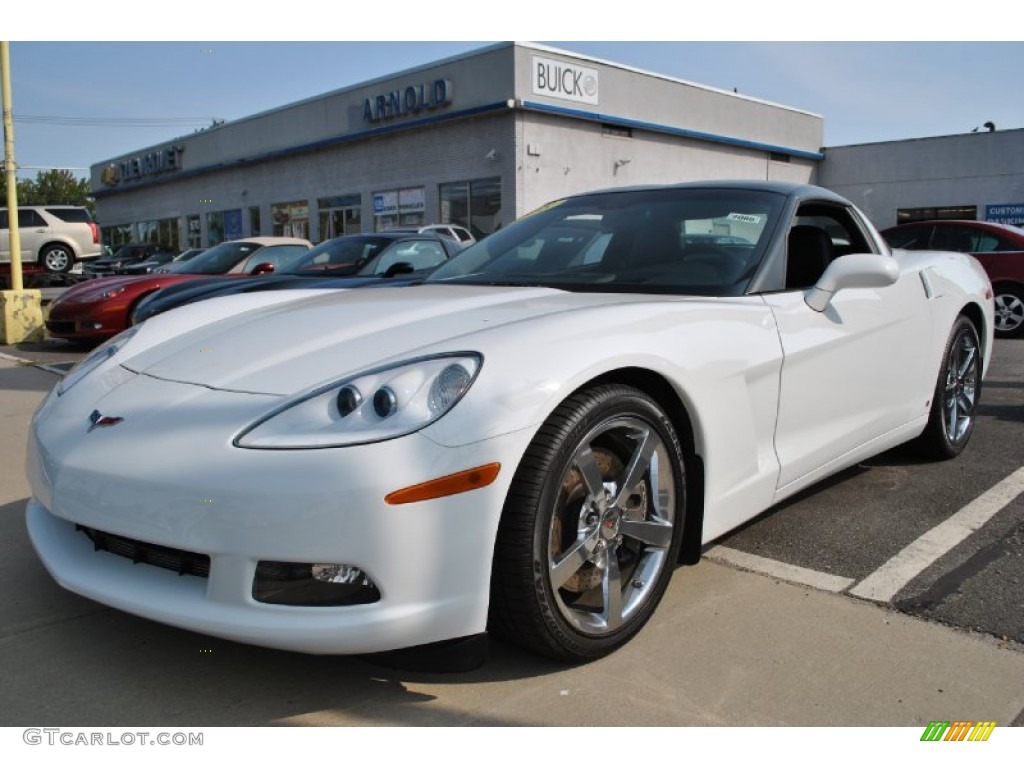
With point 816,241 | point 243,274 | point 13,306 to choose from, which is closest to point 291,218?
point 13,306

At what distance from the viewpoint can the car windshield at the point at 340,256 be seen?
8445 millimetres

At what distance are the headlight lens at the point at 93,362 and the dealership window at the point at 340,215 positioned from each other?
23631mm

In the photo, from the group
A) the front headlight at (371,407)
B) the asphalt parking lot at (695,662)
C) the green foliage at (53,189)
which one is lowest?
the asphalt parking lot at (695,662)

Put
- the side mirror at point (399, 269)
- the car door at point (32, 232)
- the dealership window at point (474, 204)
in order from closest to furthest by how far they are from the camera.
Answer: the side mirror at point (399, 269) → the dealership window at point (474, 204) → the car door at point (32, 232)

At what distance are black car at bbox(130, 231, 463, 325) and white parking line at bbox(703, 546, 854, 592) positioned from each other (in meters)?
4.90

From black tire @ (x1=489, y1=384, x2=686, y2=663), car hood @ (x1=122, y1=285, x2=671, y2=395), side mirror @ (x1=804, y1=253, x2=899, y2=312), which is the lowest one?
black tire @ (x1=489, y1=384, x2=686, y2=663)

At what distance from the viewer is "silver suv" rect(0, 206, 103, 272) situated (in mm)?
22344

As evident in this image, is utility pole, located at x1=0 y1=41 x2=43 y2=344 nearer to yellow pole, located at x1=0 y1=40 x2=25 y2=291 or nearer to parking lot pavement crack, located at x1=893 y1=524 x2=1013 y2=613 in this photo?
yellow pole, located at x1=0 y1=40 x2=25 y2=291

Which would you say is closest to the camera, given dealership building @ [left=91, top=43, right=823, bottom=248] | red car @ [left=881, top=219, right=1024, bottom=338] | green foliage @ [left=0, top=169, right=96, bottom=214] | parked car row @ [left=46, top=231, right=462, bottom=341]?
parked car row @ [left=46, top=231, right=462, bottom=341]

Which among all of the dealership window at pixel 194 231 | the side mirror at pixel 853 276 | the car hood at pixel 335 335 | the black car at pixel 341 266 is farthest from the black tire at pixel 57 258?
the side mirror at pixel 853 276

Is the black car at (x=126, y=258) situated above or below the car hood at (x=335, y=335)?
above

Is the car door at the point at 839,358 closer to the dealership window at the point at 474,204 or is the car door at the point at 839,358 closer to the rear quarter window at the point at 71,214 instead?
the dealership window at the point at 474,204

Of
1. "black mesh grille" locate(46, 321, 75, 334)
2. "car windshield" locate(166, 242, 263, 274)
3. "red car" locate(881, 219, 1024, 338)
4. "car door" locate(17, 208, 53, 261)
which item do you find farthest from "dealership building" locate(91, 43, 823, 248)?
"black mesh grille" locate(46, 321, 75, 334)

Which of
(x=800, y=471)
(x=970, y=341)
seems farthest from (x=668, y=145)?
(x=800, y=471)
